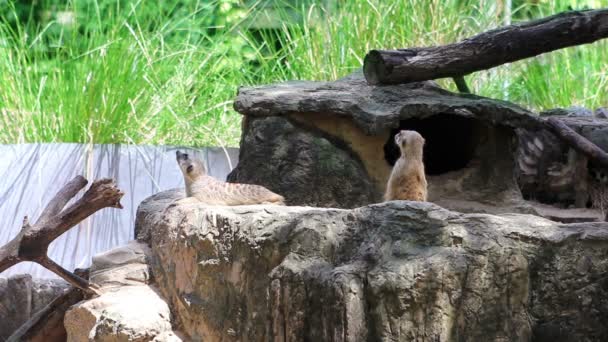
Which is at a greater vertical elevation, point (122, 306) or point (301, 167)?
point (301, 167)

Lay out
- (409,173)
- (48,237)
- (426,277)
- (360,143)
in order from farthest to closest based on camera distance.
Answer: (360,143)
(48,237)
(409,173)
(426,277)

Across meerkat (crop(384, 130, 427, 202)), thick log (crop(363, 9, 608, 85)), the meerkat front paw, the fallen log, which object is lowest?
the fallen log

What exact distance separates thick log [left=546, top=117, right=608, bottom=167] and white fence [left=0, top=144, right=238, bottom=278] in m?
1.96

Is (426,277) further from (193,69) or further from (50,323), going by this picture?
(193,69)

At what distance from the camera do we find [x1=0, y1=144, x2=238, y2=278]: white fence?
546 cm

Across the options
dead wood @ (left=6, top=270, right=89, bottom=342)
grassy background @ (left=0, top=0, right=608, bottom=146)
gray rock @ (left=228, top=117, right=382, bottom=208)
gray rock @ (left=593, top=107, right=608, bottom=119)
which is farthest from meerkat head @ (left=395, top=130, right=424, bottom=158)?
grassy background @ (left=0, top=0, right=608, bottom=146)

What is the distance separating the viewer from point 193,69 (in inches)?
279

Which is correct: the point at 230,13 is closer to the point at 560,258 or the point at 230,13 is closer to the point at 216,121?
the point at 216,121

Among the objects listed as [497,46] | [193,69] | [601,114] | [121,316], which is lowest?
[121,316]

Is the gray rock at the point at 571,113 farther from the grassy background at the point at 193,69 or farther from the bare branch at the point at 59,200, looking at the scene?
the bare branch at the point at 59,200

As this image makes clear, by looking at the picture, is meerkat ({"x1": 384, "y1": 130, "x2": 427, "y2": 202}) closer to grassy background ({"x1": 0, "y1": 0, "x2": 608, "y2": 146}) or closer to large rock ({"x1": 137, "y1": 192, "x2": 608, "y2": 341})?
large rock ({"x1": 137, "y1": 192, "x2": 608, "y2": 341})

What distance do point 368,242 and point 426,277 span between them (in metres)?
0.25

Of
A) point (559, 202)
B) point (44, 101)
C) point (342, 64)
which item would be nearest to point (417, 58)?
point (559, 202)

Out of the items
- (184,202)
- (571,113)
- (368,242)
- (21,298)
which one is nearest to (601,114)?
(571,113)
